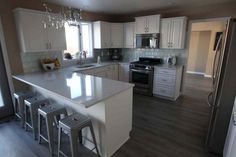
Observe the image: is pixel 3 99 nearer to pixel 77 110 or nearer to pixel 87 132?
pixel 77 110

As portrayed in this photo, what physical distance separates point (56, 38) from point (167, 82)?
3083 millimetres

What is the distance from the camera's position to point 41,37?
3104 millimetres

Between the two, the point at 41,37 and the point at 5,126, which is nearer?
the point at 5,126

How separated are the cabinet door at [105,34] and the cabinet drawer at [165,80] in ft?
6.57

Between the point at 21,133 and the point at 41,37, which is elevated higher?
the point at 41,37

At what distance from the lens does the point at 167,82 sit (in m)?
3.99

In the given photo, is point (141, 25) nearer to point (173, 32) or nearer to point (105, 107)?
point (173, 32)

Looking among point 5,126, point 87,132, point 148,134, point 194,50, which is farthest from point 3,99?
point 194,50

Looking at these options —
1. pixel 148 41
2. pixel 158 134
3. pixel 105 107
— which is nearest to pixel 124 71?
pixel 148 41

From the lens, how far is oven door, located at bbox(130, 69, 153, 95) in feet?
13.9

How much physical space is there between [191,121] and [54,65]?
135 inches

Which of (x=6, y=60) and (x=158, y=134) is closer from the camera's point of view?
(x=158, y=134)

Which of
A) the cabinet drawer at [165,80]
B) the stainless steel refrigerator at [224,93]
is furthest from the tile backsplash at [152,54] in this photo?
the stainless steel refrigerator at [224,93]

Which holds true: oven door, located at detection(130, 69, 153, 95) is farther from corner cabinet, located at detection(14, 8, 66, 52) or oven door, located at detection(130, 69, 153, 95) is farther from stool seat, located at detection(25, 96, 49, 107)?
stool seat, located at detection(25, 96, 49, 107)
